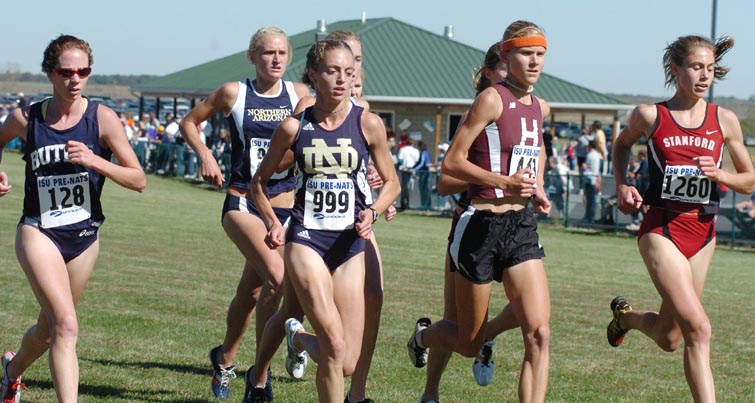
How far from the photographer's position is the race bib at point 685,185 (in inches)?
279

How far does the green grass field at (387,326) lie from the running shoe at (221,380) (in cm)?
9

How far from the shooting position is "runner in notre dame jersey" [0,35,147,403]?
661 centimetres

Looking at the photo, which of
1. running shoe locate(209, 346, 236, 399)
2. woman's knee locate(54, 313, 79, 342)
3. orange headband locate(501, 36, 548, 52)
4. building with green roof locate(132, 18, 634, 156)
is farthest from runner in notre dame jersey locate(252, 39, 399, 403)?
building with green roof locate(132, 18, 634, 156)

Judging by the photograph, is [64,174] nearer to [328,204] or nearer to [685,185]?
[328,204]

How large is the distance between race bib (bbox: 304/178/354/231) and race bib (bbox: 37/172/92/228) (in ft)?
4.28

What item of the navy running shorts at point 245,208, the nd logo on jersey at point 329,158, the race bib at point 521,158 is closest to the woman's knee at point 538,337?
the race bib at point 521,158

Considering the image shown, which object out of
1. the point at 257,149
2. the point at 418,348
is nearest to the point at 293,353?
the point at 418,348

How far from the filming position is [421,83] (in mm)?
45281

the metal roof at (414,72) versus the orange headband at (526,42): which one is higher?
the metal roof at (414,72)

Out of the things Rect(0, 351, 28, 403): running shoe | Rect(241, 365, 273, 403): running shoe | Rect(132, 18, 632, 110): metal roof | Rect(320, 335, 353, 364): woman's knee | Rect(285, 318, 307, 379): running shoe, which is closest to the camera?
Rect(320, 335, 353, 364): woman's knee

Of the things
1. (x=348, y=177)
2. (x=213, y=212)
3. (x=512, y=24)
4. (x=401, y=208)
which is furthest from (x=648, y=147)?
(x=401, y=208)

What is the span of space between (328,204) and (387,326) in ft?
16.6

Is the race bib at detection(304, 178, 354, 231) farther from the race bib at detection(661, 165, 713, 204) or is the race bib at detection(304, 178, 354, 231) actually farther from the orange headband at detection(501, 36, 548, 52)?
the race bib at detection(661, 165, 713, 204)

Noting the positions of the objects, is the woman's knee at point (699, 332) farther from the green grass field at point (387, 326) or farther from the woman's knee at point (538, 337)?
the green grass field at point (387, 326)
